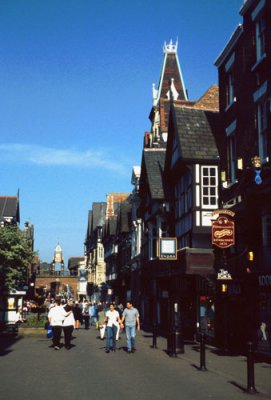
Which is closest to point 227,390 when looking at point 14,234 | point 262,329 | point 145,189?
point 262,329

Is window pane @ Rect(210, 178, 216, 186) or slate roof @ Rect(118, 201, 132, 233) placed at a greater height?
slate roof @ Rect(118, 201, 132, 233)

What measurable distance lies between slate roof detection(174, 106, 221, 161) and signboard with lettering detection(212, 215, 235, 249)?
4.48 m

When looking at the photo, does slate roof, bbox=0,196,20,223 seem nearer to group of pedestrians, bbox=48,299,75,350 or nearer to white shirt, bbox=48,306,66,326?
group of pedestrians, bbox=48,299,75,350

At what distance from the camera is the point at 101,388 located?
393 inches

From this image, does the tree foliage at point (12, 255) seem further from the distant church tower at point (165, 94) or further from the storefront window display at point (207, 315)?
the storefront window display at point (207, 315)

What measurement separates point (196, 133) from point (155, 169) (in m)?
10.5

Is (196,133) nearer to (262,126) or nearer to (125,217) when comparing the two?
(262,126)

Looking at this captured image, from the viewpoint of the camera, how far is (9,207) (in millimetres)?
59656

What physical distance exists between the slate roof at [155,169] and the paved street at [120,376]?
13843 mm

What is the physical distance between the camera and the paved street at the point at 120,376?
9.52 metres

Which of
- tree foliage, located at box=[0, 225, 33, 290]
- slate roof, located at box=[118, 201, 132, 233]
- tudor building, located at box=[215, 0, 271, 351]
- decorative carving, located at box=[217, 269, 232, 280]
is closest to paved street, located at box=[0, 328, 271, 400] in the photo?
tudor building, located at box=[215, 0, 271, 351]

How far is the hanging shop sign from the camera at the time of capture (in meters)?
23.1

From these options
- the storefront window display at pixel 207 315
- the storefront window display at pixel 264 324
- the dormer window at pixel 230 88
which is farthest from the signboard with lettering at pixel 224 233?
the dormer window at pixel 230 88

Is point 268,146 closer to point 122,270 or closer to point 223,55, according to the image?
point 223,55
